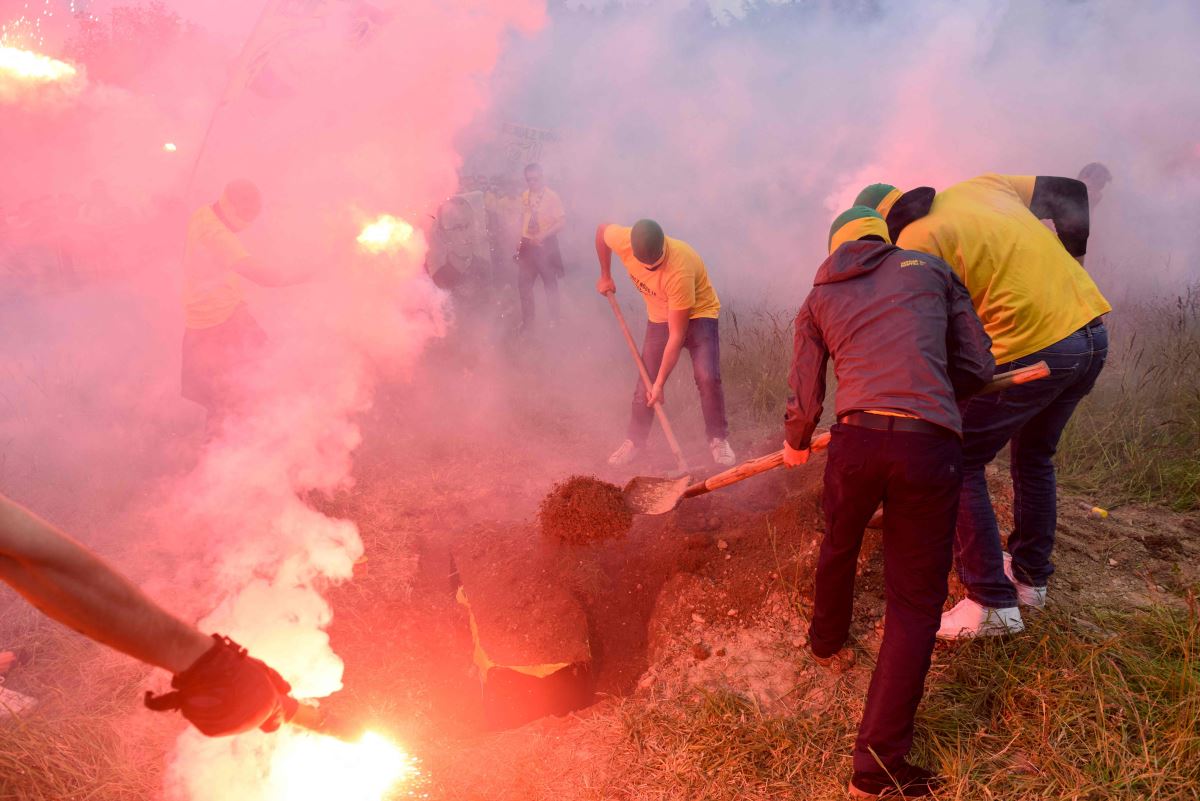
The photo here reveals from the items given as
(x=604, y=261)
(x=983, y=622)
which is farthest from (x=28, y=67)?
(x=983, y=622)

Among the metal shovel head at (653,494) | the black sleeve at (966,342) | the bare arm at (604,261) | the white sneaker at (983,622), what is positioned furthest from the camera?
the bare arm at (604,261)

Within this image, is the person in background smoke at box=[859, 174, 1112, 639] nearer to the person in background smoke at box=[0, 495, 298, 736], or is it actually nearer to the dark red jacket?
the dark red jacket

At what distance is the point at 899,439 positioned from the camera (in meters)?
2.09

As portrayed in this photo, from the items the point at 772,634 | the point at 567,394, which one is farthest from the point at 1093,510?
the point at 567,394

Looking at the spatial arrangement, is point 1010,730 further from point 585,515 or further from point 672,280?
point 672,280

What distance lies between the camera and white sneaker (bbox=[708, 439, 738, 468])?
4812mm

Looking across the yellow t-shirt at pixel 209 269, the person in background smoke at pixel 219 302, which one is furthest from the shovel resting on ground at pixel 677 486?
the yellow t-shirt at pixel 209 269

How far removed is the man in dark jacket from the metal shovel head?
4.42 feet

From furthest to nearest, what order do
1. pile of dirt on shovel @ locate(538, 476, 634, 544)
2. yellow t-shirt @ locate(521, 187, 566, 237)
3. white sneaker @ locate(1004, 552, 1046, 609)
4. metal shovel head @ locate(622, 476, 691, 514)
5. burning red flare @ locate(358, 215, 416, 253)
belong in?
yellow t-shirt @ locate(521, 187, 566, 237) → burning red flare @ locate(358, 215, 416, 253) → metal shovel head @ locate(622, 476, 691, 514) → pile of dirt on shovel @ locate(538, 476, 634, 544) → white sneaker @ locate(1004, 552, 1046, 609)

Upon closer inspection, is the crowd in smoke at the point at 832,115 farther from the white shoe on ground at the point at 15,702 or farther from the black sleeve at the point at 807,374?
the white shoe on ground at the point at 15,702

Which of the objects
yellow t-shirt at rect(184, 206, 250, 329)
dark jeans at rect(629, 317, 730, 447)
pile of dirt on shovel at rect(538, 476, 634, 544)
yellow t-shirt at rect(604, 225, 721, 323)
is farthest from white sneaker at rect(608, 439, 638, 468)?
yellow t-shirt at rect(184, 206, 250, 329)

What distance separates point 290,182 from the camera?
7.30 meters

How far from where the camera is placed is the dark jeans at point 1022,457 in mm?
2531

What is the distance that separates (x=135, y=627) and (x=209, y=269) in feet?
12.7
